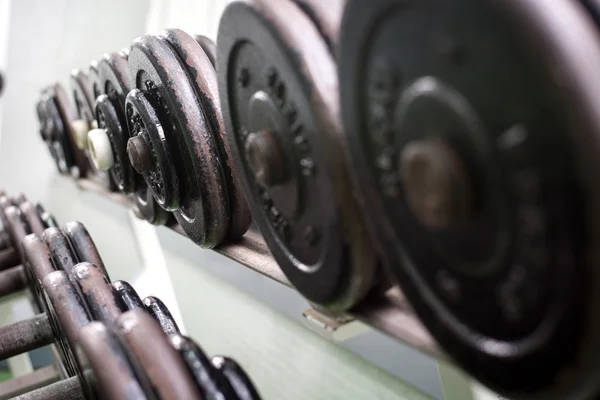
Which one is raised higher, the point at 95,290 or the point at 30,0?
the point at 30,0

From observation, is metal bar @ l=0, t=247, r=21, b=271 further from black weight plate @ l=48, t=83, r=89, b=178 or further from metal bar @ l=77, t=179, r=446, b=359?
metal bar @ l=77, t=179, r=446, b=359

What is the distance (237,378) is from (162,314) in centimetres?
24

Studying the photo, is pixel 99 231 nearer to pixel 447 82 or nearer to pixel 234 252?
pixel 234 252

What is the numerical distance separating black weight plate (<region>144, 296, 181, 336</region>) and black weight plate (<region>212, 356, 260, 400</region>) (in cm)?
15

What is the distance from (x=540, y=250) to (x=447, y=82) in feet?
0.40

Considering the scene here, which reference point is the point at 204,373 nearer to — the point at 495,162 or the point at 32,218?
the point at 495,162

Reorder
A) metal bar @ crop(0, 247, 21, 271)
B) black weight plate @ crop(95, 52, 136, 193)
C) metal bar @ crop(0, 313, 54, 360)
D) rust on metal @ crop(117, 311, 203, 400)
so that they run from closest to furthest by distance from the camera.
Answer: rust on metal @ crop(117, 311, 203, 400), metal bar @ crop(0, 313, 54, 360), black weight plate @ crop(95, 52, 136, 193), metal bar @ crop(0, 247, 21, 271)

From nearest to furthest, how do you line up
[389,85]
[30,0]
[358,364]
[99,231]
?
[389,85] → [358,364] → [99,231] → [30,0]

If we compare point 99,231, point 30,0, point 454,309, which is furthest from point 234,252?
point 30,0

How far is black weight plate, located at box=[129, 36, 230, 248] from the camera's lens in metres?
0.80

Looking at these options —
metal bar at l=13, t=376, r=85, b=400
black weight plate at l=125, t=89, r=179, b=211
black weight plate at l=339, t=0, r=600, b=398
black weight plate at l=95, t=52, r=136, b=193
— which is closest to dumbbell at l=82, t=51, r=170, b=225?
black weight plate at l=95, t=52, r=136, b=193

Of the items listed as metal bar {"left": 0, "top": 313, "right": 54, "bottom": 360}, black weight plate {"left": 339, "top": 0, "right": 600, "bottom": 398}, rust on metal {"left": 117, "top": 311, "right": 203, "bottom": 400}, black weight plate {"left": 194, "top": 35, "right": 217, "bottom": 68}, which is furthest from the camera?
metal bar {"left": 0, "top": 313, "right": 54, "bottom": 360}

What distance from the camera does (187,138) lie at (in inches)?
31.7

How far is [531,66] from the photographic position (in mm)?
309
